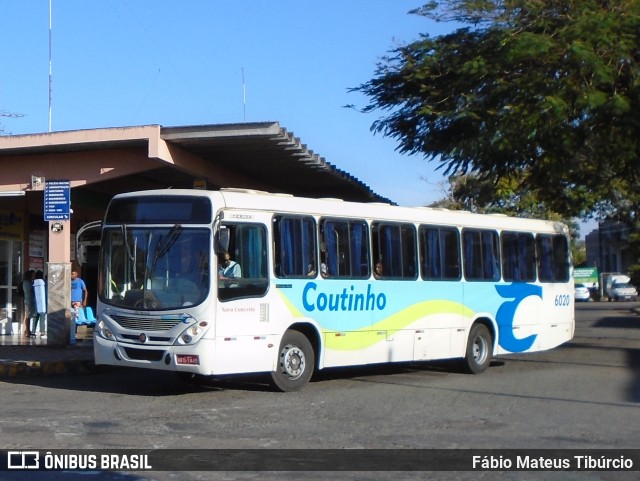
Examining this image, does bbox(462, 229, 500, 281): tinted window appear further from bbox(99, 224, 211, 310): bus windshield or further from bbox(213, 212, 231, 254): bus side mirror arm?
bbox(99, 224, 211, 310): bus windshield

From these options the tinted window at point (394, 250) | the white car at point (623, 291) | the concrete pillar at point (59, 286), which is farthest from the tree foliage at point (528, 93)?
the white car at point (623, 291)

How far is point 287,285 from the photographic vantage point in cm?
1407

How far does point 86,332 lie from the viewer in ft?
84.5

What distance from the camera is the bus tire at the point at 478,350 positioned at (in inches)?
694

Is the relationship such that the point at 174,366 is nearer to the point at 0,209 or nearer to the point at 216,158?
the point at 216,158

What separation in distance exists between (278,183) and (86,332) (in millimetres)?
6611

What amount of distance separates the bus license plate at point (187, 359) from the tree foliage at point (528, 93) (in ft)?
27.9

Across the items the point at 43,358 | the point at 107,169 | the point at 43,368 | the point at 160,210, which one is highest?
the point at 107,169

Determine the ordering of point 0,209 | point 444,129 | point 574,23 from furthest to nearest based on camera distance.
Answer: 1. point 0,209
2. point 444,129
3. point 574,23

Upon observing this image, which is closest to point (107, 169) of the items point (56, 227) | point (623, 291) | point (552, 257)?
point (56, 227)

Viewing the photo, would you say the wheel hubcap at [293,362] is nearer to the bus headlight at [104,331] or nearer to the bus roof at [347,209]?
the bus roof at [347,209]

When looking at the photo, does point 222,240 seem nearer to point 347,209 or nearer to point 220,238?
point 220,238

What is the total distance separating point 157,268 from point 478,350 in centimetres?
716

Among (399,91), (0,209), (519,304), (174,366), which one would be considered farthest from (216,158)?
(174,366)
